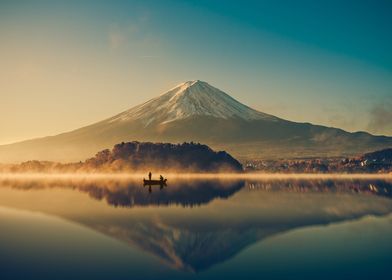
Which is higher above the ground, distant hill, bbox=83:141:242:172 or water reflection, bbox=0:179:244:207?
distant hill, bbox=83:141:242:172

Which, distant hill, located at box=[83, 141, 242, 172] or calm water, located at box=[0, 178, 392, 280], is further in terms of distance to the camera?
distant hill, located at box=[83, 141, 242, 172]

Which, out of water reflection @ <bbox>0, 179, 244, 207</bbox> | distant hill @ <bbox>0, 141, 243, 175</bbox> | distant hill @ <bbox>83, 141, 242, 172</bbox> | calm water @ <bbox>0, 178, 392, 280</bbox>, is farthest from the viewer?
distant hill @ <bbox>83, 141, 242, 172</bbox>

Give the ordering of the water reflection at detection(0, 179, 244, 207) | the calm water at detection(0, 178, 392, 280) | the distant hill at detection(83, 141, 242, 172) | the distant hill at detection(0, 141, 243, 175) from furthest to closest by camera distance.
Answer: the distant hill at detection(83, 141, 242, 172) < the distant hill at detection(0, 141, 243, 175) < the water reflection at detection(0, 179, 244, 207) < the calm water at detection(0, 178, 392, 280)

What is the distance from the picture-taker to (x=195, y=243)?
25.6 m

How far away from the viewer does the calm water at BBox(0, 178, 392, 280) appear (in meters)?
19.2

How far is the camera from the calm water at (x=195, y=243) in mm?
19172

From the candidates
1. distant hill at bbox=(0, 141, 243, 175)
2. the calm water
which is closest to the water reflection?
the calm water

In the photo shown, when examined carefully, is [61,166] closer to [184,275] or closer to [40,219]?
[40,219]

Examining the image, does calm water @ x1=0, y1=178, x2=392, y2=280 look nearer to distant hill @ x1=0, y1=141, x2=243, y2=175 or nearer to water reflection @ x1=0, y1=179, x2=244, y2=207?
water reflection @ x1=0, y1=179, x2=244, y2=207

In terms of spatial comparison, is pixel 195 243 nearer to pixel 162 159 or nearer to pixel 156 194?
pixel 156 194

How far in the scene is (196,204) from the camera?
155 feet

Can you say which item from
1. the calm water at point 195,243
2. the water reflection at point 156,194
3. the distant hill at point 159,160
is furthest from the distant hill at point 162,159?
the calm water at point 195,243

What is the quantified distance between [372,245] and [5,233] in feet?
71.1

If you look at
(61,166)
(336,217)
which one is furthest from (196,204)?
(61,166)
